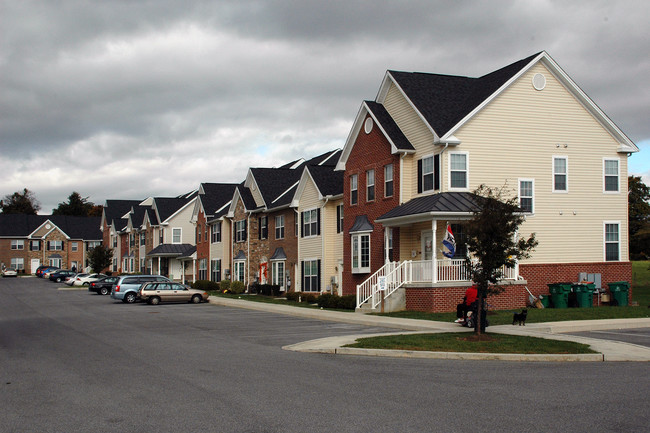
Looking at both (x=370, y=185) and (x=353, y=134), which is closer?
(x=370, y=185)

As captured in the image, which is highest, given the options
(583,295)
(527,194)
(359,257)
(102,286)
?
(527,194)

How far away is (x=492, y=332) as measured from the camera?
19.8m

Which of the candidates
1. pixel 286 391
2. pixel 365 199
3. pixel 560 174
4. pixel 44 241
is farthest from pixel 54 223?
pixel 286 391

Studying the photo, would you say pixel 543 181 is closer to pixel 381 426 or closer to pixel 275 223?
pixel 275 223

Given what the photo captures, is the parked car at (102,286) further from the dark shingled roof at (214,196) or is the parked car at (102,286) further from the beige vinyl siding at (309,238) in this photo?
the beige vinyl siding at (309,238)

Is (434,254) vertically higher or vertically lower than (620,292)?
higher

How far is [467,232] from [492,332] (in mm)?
3429

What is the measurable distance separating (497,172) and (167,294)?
2077cm

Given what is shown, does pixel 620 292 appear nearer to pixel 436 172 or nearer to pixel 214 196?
pixel 436 172

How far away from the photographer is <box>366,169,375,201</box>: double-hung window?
112ft

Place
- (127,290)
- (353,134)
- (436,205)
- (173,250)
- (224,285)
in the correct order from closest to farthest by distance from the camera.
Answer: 1. (436,205)
2. (353,134)
3. (127,290)
4. (224,285)
5. (173,250)

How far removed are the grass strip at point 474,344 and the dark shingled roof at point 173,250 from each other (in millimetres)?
53460

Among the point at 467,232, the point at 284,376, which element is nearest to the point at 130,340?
the point at 284,376

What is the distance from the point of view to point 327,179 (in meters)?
41.5
